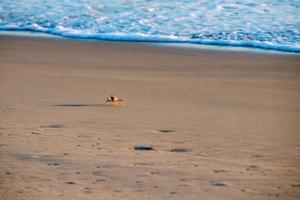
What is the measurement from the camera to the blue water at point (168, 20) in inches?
348

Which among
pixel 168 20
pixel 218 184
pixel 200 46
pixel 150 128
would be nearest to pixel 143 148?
pixel 150 128

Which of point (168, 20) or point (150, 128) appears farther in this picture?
point (168, 20)

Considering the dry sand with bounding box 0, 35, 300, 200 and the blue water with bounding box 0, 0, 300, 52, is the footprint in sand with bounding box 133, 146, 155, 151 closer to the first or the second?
the dry sand with bounding box 0, 35, 300, 200

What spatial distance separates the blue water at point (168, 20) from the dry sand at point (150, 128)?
131cm

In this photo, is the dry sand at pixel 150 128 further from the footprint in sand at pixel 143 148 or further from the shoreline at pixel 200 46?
the shoreline at pixel 200 46

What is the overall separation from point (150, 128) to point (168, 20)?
19.1 feet

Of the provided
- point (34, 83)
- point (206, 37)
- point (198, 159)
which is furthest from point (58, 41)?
point (198, 159)

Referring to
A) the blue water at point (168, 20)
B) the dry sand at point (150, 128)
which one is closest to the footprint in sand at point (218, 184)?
the dry sand at point (150, 128)

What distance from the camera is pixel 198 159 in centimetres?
357

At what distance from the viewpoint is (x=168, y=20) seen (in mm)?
9977

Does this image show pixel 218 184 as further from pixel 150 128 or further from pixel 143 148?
pixel 150 128

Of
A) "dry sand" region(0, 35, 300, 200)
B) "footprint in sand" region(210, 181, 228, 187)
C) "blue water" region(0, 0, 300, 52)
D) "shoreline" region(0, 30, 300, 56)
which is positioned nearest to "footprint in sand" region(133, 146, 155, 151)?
"dry sand" region(0, 35, 300, 200)

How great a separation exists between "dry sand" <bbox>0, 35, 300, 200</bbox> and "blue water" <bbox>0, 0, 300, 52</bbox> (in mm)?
1313

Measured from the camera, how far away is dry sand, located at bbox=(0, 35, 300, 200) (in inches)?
125
